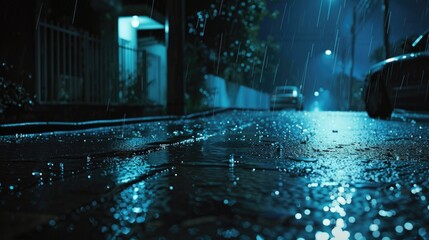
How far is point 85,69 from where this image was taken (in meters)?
10.7

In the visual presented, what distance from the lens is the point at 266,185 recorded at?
2.22 meters

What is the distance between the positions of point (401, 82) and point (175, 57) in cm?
533

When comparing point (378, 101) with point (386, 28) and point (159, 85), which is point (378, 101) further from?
point (386, 28)

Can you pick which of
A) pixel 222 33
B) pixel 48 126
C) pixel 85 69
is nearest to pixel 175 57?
pixel 85 69

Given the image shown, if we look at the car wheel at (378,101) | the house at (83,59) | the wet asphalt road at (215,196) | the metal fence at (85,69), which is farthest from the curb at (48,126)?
the car wheel at (378,101)

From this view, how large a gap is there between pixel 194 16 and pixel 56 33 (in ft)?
30.9

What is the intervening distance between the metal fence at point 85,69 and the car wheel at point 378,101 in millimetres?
5990

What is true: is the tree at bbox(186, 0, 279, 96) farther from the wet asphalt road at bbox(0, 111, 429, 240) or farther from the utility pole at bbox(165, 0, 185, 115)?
the wet asphalt road at bbox(0, 111, 429, 240)

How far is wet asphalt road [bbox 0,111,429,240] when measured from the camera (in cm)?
148

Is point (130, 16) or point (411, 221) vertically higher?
point (130, 16)

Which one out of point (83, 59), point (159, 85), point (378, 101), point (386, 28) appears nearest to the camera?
point (378, 101)

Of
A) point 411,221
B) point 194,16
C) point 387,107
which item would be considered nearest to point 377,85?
point 387,107

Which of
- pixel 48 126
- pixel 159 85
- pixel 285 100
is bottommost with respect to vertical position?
pixel 285 100

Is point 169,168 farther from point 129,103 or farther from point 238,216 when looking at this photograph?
point 129,103
